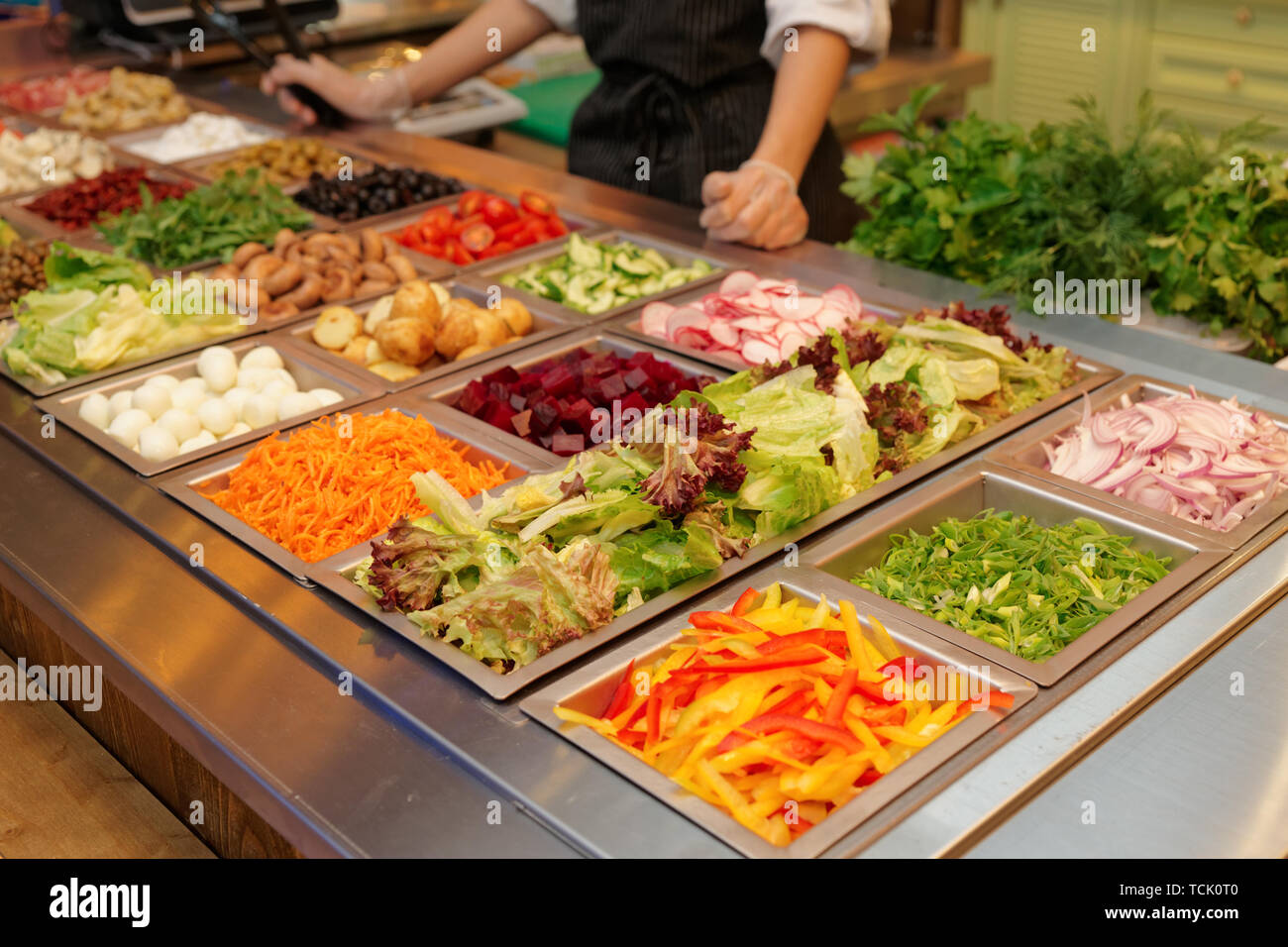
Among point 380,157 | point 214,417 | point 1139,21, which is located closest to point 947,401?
point 214,417

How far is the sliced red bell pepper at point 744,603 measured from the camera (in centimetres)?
168

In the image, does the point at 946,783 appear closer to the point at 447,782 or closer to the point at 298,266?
the point at 447,782

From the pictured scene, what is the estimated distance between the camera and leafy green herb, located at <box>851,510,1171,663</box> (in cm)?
169

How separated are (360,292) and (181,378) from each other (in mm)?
486

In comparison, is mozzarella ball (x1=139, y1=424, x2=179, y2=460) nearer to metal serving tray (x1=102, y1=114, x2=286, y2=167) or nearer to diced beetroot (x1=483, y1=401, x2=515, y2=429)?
diced beetroot (x1=483, y1=401, x2=515, y2=429)

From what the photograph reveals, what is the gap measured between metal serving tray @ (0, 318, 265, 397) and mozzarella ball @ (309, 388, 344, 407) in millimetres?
322

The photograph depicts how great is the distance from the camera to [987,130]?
9.62 ft

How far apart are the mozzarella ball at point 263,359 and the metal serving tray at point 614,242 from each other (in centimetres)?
56

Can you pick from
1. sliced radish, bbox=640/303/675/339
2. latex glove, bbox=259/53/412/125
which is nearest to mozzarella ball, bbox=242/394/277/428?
sliced radish, bbox=640/303/675/339

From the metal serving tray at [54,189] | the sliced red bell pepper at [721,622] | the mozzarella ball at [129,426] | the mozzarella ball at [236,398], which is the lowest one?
the sliced red bell pepper at [721,622]

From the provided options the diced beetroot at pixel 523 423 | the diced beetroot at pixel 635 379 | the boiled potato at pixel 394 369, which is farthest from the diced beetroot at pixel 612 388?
the boiled potato at pixel 394 369

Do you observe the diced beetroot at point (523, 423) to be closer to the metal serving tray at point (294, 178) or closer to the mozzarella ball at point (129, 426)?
the mozzarella ball at point (129, 426)

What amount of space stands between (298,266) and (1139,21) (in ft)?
15.8

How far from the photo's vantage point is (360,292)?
2.88m
